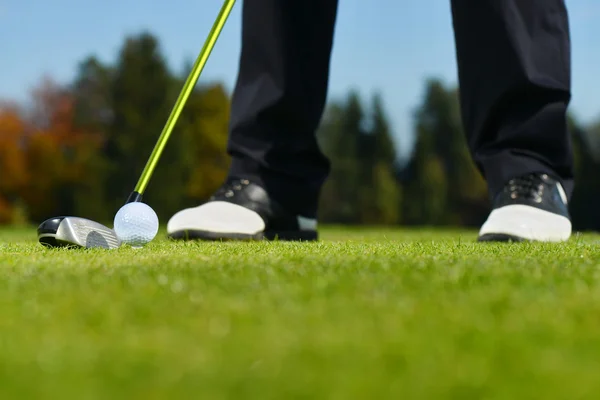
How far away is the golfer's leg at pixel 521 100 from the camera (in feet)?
8.39

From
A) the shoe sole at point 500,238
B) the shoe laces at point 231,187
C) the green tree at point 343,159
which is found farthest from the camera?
the green tree at point 343,159

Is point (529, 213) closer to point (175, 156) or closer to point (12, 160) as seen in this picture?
point (175, 156)

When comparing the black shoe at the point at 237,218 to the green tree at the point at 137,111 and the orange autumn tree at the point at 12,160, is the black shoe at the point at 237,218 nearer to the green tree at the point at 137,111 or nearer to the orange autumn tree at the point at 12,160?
the green tree at the point at 137,111

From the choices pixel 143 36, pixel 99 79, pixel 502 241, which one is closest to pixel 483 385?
pixel 502 241

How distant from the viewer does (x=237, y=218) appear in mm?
2688

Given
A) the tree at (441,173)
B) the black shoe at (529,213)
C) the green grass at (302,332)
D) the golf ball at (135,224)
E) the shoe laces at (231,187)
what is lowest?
the tree at (441,173)

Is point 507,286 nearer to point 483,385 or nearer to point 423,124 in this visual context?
point 483,385

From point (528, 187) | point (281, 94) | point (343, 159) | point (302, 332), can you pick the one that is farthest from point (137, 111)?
point (302, 332)

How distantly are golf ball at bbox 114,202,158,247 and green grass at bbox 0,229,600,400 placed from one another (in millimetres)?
646

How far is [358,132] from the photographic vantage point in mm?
26703

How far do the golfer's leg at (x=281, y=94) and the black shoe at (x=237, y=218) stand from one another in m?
0.06

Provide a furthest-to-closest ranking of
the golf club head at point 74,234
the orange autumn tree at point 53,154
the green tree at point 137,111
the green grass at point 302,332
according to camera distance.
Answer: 1. the orange autumn tree at point 53,154
2. the green tree at point 137,111
3. the golf club head at point 74,234
4. the green grass at point 302,332

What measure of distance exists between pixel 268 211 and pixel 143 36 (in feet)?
69.7

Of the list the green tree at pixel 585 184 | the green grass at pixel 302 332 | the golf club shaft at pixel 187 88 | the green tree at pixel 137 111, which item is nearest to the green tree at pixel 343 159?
the green tree at pixel 137 111
